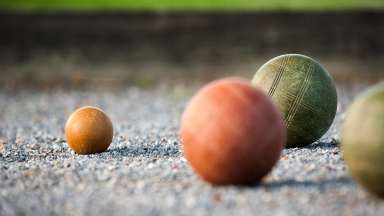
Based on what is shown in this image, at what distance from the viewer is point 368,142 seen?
242 inches

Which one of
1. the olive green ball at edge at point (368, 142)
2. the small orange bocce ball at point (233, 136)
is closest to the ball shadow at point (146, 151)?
the small orange bocce ball at point (233, 136)

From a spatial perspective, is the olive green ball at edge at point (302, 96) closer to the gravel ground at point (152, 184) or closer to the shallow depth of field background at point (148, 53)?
the gravel ground at point (152, 184)

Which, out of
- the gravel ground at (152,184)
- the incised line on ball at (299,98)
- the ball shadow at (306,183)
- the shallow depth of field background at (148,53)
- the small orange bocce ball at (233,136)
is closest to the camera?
the gravel ground at (152,184)

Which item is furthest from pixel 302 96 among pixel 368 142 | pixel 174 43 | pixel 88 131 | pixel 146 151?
pixel 174 43

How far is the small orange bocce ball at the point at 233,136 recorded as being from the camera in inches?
257

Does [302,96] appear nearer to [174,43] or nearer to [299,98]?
[299,98]

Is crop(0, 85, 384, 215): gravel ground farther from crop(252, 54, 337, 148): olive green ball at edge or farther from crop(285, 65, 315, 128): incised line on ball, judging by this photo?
crop(285, 65, 315, 128): incised line on ball

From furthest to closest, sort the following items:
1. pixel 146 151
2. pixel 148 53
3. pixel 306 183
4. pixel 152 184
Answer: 1. pixel 148 53
2. pixel 146 151
3. pixel 152 184
4. pixel 306 183

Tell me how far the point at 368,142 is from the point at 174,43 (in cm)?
1827

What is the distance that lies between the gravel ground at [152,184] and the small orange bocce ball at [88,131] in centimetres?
19

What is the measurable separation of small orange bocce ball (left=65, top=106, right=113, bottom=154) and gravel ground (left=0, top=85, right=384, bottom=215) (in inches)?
7.4

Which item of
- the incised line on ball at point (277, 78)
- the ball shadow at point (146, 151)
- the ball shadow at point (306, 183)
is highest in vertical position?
the incised line on ball at point (277, 78)

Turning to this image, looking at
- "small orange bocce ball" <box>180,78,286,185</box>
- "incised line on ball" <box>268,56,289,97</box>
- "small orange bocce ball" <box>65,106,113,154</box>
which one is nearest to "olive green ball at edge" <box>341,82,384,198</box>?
"small orange bocce ball" <box>180,78,286,185</box>

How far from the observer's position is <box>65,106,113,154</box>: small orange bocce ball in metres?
9.14
